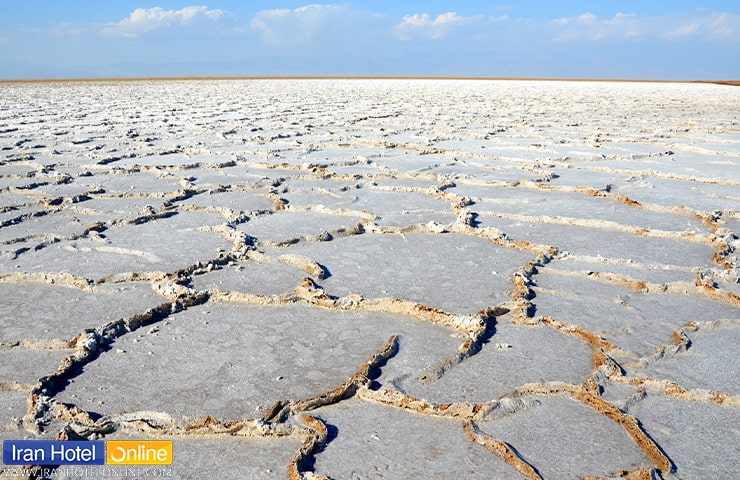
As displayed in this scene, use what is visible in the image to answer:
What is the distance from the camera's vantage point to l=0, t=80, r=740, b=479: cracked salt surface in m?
1.15

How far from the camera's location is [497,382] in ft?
4.42

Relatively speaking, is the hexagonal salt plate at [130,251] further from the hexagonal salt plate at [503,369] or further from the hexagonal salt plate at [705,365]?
the hexagonal salt plate at [705,365]

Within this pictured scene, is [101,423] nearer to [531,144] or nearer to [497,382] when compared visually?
[497,382]

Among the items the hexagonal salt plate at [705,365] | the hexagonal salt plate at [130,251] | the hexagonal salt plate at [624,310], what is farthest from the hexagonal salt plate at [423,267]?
the hexagonal salt plate at [705,365]

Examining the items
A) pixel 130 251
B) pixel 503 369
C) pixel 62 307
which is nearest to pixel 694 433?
pixel 503 369

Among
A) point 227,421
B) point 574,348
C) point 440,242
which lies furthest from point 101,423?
point 440,242

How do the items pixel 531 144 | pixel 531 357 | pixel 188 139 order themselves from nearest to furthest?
pixel 531 357
pixel 531 144
pixel 188 139

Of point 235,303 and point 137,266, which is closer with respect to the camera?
point 235,303

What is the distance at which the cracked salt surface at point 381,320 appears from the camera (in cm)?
115

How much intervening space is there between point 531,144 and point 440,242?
3034mm

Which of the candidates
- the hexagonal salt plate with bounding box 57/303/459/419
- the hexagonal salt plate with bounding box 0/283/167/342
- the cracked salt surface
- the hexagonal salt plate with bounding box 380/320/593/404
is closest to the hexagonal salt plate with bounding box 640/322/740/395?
the cracked salt surface

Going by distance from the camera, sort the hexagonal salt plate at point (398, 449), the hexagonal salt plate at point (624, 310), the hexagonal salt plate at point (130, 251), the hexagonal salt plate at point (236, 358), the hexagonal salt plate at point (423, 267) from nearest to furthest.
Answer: the hexagonal salt plate at point (398, 449) < the hexagonal salt plate at point (236, 358) < the hexagonal salt plate at point (624, 310) < the hexagonal salt plate at point (423, 267) < the hexagonal salt plate at point (130, 251)

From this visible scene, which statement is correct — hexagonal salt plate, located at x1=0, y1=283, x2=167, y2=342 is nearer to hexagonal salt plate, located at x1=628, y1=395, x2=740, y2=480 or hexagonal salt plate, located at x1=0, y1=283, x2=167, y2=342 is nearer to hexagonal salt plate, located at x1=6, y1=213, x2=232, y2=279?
hexagonal salt plate, located at x1=6, y1=213, x2=232, y2=279

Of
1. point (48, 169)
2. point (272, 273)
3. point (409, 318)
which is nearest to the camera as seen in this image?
point (409, 318)
